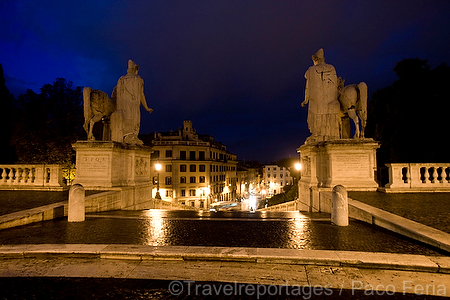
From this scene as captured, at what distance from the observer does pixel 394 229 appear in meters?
→ 4.71

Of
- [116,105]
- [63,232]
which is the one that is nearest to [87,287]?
[63,232]

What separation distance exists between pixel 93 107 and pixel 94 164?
2.31m

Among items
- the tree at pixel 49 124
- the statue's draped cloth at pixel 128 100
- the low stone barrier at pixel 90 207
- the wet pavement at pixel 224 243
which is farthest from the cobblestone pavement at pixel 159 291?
the tree at pixel 49 124

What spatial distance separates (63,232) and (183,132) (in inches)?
2170

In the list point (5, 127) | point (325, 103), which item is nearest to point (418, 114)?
point (325, 103)

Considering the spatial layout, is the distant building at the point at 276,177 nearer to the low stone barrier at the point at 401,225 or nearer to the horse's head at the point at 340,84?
the horse's head at the point at 340,84

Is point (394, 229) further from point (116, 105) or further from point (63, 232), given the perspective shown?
point (116, 105)

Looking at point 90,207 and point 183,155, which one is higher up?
point 183,155

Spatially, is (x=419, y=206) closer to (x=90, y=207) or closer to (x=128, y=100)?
(x=90, y=207)

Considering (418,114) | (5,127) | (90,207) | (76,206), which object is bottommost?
(90,207)

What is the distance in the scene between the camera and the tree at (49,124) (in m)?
18.3

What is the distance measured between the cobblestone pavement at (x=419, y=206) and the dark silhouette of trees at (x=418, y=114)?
16.9 metres

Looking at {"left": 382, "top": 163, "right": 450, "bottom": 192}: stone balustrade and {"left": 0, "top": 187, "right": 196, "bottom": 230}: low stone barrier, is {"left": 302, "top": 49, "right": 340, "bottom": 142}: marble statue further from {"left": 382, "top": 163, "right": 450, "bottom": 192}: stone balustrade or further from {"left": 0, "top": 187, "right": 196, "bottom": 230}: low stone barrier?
{"left": 0, "top": 187, "right": 196, "bottom": 230}: low stone barrier

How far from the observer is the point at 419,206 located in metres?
6.49
